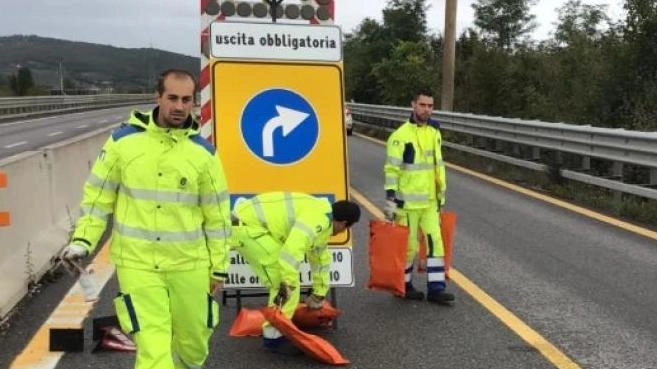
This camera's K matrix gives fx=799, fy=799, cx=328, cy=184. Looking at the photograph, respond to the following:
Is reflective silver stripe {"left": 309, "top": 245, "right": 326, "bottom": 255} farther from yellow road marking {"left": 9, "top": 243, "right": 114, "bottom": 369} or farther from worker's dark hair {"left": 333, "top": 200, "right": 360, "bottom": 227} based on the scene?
yellow road marking {"left": 9, "top": 243, "right": 114, "bottom": 369}

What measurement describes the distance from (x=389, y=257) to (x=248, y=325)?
4.45 ft

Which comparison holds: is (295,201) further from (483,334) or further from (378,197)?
(378,197)

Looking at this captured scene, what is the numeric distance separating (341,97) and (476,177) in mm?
8795

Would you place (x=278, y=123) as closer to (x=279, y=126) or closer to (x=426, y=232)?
(x=279, y=126)

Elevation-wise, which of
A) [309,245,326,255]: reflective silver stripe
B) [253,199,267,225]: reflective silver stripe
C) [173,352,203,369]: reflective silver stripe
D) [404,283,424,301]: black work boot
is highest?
[253,199,267,225]: reflective silver stripe

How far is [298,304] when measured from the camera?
17.8 ft

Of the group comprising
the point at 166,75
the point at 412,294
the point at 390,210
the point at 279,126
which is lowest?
the point at 412,294

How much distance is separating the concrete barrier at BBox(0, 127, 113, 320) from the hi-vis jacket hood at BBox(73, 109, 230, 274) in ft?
7.67

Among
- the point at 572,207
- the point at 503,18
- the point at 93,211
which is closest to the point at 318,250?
the point at 93,211

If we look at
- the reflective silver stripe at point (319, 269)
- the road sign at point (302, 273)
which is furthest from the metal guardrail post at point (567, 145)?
the reflective silver stripe at point (319, 269)

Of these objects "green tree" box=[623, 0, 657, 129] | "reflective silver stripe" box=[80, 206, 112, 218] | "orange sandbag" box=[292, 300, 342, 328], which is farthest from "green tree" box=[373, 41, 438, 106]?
"reflective silver stripe" box=[80, 206, 112, 218]

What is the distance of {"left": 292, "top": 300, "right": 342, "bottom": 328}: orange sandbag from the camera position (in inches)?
214

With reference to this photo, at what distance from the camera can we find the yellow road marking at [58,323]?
186 inches

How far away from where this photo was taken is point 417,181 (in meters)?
6.52
